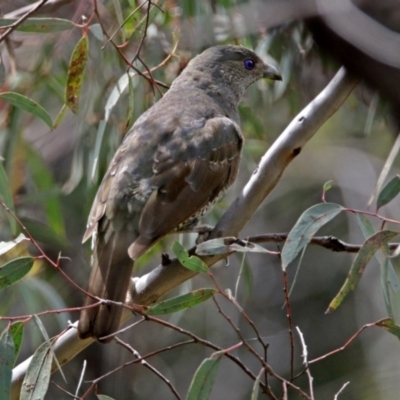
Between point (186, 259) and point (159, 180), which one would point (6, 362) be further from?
point (159, 180)

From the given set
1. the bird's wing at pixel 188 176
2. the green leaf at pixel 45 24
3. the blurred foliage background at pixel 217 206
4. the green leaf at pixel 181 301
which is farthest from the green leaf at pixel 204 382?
the green leaf at pixel 45 24

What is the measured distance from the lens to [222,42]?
5.08 m

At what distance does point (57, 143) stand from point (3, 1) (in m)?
1.34

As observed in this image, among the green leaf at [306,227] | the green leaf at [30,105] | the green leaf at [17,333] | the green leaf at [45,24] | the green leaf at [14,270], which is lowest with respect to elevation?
the green leaf at [17,333]

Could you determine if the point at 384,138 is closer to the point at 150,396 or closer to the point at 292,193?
the point at 292,193

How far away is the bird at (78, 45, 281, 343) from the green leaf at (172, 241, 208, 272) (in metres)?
0.42

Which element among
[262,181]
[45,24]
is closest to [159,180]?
[262,181]

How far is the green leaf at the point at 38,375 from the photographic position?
240 centimetres

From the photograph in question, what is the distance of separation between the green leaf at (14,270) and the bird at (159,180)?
0.31m

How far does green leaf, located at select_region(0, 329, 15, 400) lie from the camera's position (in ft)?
8.00

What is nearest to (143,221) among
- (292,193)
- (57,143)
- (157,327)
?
(57,143)

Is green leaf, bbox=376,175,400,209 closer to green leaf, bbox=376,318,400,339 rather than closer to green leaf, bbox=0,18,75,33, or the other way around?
green leaf, bbox=376,318,400,339

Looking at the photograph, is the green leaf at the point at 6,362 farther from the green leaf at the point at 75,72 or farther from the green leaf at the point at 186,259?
the green leaf at the point at 75,72

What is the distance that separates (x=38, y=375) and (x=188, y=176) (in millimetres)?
1426
